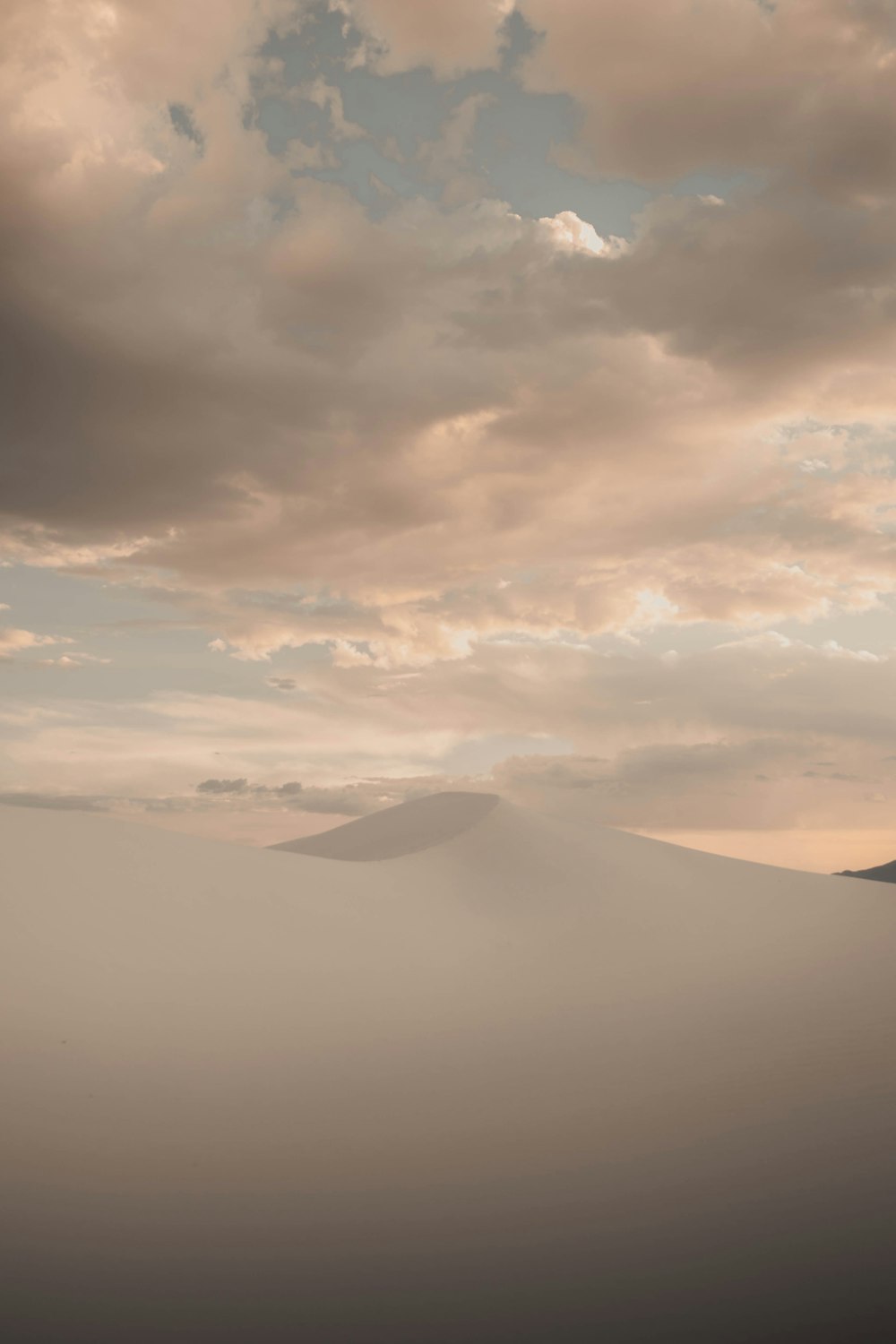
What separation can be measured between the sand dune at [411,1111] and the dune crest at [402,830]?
619 cm

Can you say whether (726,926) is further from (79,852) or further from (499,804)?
(79,852)

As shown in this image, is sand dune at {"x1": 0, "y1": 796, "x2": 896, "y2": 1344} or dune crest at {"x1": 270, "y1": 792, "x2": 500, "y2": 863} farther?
dune crest at {"x1": 270, "y1": 792, "x2": 500, "y2": 863}

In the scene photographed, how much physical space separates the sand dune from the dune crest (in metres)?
6.19

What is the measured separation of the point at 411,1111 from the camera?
35.3 ft

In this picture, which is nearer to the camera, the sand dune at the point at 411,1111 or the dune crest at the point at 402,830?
the sand dune at the point at 411,1111

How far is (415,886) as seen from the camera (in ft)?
79.6

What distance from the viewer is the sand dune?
22.1 ft

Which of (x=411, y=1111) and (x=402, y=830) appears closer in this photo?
(x=411, y=1111)

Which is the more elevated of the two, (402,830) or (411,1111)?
(402,830)

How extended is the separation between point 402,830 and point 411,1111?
22.5m

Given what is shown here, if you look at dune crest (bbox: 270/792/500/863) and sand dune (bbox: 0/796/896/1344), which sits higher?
dune crest (bbox: 270/792/500/863)

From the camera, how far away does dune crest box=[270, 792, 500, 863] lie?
99.5 ft

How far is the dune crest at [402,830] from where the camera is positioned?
30.3 m

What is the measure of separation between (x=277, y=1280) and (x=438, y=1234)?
51.5 inches
